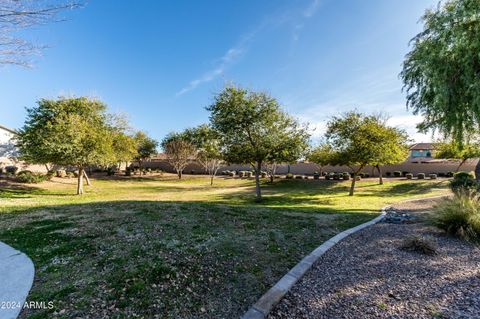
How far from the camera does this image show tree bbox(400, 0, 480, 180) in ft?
24.0

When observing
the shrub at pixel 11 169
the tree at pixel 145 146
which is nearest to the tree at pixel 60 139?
the shrub at pixel 11 169

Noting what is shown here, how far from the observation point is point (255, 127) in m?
14.2

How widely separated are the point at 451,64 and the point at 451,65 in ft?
0.12

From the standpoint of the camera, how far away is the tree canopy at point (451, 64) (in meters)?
7.31

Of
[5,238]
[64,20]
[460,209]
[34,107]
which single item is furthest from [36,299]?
[34,107]

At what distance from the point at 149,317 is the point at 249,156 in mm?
12032

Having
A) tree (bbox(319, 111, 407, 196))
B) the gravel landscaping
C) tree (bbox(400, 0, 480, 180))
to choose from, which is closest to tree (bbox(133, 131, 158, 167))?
tree (bbox(319, 111, 407, 196))

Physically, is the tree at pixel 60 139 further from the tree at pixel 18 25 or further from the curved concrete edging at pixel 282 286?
the curved concrete edging at pixel 282 286

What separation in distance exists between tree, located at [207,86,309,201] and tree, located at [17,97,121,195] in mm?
8448

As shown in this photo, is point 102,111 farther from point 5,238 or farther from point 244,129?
point 5,238

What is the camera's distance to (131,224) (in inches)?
246

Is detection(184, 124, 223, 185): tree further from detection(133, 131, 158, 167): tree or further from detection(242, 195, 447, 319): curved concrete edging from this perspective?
detection(242, 195, 447, 319): curved concrete edging

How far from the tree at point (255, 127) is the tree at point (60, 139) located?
8448 millimetres

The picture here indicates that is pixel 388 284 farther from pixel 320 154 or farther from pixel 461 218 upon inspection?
pixel 320 154
